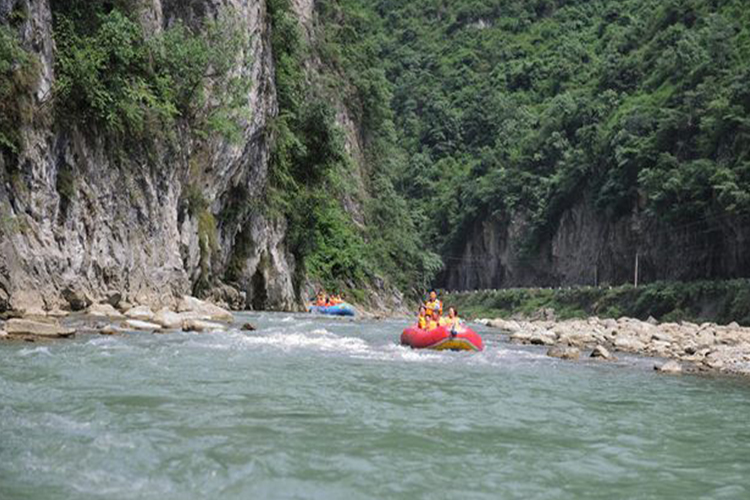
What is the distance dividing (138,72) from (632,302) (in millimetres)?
36978

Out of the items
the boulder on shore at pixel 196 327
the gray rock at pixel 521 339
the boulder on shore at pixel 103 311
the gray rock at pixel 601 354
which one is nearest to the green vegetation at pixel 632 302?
the gray rock at pixel 521 339

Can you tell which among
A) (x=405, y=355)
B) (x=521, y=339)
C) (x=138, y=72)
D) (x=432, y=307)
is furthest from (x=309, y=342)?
(x=138, y=72)

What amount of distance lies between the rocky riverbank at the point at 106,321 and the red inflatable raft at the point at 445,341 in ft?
15.5

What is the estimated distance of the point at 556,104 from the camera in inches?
2968

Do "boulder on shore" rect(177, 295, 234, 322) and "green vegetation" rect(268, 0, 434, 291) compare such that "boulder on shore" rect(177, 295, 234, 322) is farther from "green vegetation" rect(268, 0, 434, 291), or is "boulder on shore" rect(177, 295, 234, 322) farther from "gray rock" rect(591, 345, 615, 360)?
"green vegetation" rect(268, 0, 434, 291)

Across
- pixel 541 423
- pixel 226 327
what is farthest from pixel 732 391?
pixel 226 327

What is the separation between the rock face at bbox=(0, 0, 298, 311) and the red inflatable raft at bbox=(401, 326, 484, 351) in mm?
8587

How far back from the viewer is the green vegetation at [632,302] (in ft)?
129

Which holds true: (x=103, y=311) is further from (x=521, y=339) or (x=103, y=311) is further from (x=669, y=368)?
(x=669, y=368)

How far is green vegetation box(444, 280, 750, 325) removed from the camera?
39250mm

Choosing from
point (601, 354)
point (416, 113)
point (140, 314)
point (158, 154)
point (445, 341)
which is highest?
point (416, 113)

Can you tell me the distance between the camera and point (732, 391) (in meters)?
12.2

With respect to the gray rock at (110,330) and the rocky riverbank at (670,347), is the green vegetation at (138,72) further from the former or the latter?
the rocky riverbank at (670,347)

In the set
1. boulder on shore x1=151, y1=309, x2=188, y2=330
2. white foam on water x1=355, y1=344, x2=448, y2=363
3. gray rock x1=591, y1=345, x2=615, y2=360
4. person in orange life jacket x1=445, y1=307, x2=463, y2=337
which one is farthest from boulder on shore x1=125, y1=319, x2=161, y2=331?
gray rock x1=591, y1=345, x2=615, y2=360
